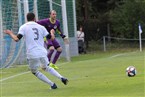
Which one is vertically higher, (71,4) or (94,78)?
(71,4)

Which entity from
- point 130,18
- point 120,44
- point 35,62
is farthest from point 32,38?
point 120,44

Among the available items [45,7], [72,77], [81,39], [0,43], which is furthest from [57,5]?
[72,77]

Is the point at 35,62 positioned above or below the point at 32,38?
below

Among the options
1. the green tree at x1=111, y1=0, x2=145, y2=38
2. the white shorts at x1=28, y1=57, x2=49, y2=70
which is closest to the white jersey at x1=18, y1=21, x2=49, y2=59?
the white shorts at x1=28, y1=57, x2=49, y2=70

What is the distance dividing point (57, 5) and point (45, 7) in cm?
98

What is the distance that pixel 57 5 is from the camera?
31047 mm

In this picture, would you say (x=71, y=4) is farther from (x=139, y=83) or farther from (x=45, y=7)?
(x=139, y=83)

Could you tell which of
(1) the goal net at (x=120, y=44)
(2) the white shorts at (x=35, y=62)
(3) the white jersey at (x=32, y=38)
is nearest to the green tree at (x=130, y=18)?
(1) the goal net at (x=120, y=44)

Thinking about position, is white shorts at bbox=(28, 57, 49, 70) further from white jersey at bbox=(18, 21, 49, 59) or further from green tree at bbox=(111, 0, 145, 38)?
green tree at bbox=(111, 0, 145, 38)

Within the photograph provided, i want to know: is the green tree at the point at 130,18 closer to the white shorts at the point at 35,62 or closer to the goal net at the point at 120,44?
the goal net at the point at 120,44

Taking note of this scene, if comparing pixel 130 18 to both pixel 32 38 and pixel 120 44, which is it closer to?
pixel 120 44

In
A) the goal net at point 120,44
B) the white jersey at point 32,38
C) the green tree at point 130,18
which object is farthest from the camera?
the green tree at point 130,18

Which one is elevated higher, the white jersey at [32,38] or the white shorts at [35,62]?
the white jersey at [32,38]

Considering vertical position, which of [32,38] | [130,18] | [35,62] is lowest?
[35,62]
